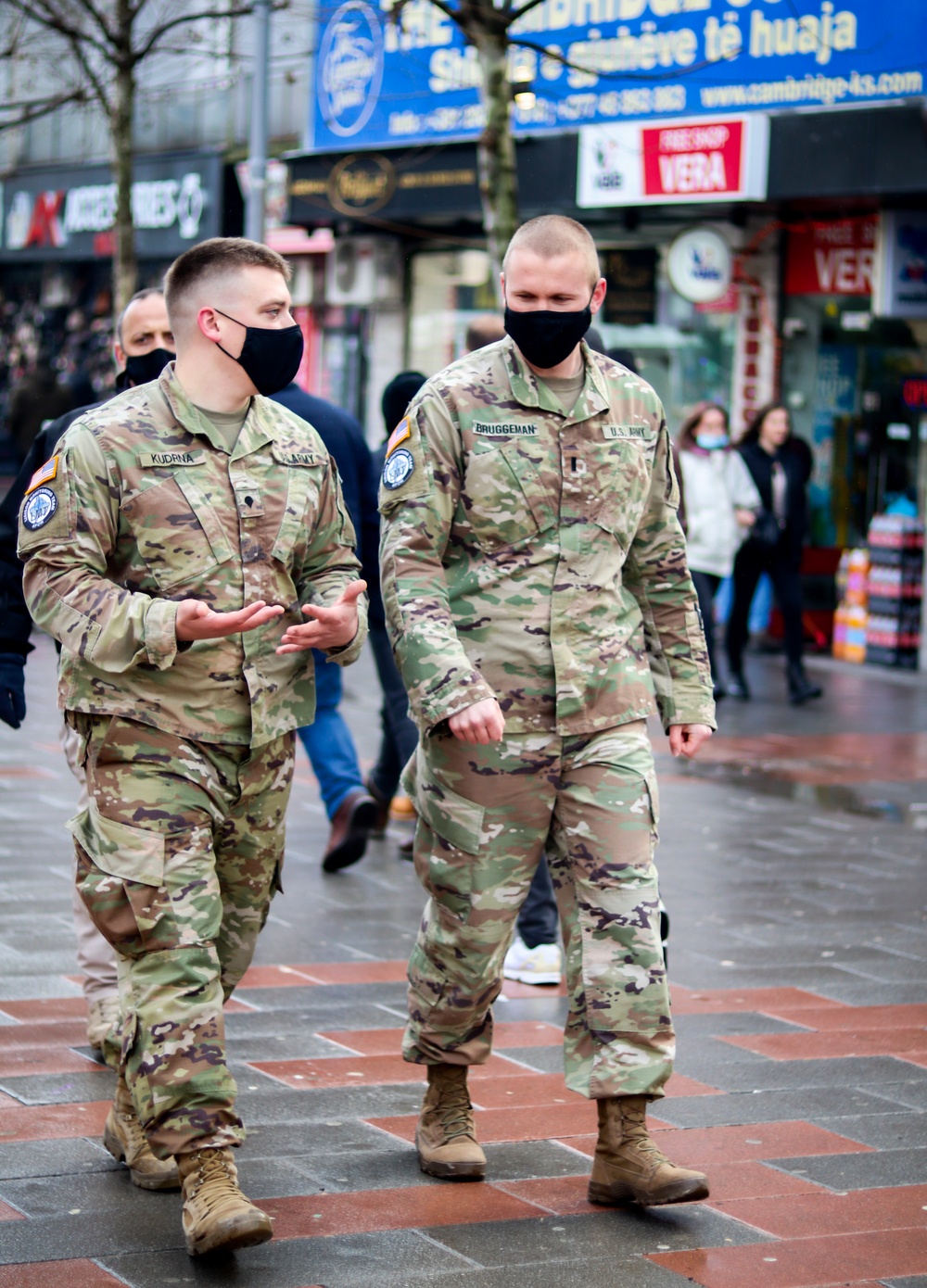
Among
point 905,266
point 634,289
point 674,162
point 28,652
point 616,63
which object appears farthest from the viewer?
point 634,289

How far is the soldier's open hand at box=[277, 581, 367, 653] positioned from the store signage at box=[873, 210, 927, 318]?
1133 cm

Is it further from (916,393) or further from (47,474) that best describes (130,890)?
(916,393)

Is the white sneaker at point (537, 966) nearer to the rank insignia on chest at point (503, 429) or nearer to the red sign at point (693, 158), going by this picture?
the rank insignia on chest at point (503, 429)

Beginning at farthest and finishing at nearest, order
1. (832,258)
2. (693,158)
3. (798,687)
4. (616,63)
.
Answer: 1. (616,63)
2. (832,258)
3. (693,158)
4. (798,687)

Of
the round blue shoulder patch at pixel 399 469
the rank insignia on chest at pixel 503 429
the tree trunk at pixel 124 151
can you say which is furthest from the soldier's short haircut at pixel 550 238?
the tree trunk at pixel 124 151

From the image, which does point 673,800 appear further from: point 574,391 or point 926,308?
point 926,308

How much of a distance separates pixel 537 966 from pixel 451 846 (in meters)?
1.90

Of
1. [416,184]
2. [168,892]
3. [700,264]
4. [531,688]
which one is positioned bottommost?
[168,892]

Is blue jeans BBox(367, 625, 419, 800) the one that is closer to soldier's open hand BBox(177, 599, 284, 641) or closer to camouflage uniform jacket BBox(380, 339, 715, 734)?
camouflage uniform jacket BBox(380, 339, 715, 734)

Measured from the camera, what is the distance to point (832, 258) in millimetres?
15906

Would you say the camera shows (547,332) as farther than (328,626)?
Yes

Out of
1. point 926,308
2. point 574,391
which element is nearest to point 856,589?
point 926,308

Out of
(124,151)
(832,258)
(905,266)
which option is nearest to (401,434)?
(905,266)

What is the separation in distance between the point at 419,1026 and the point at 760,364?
43.4ft
